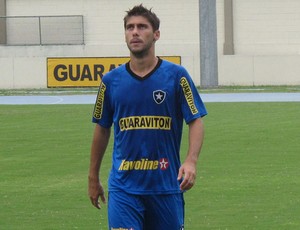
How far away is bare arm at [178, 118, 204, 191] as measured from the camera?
6.74 metres

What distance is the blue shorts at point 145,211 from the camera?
6.87 m

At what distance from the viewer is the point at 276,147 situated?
61.8 ft

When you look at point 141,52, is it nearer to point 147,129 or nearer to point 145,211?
point 147,129

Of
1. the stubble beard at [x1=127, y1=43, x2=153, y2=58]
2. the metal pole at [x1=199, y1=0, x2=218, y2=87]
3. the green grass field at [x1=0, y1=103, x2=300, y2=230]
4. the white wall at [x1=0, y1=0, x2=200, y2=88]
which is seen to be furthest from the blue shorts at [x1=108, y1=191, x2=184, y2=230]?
the white wall at [x1=0, y1=0, x2=200, y2=88]

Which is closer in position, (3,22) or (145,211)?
(145,211)

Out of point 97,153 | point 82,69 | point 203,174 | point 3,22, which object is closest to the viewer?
point 97,153

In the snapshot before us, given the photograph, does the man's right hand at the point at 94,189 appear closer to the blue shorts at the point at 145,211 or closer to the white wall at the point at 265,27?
the blue shorts at the point at 145,211

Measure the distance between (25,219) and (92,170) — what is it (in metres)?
4.61

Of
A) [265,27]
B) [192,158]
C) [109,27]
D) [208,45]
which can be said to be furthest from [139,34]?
[109,27]

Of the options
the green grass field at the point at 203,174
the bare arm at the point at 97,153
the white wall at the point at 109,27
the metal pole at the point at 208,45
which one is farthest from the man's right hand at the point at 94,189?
the white wall at the point at 109,27

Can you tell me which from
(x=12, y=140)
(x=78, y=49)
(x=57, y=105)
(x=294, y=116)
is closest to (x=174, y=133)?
(x=12, y=140)

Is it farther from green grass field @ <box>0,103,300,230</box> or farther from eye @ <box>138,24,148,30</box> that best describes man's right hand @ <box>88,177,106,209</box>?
green grass field @ <box>0,103,300,230</box>

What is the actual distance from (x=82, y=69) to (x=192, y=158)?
3394 cm

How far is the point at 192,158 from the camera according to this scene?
6.84 metres
